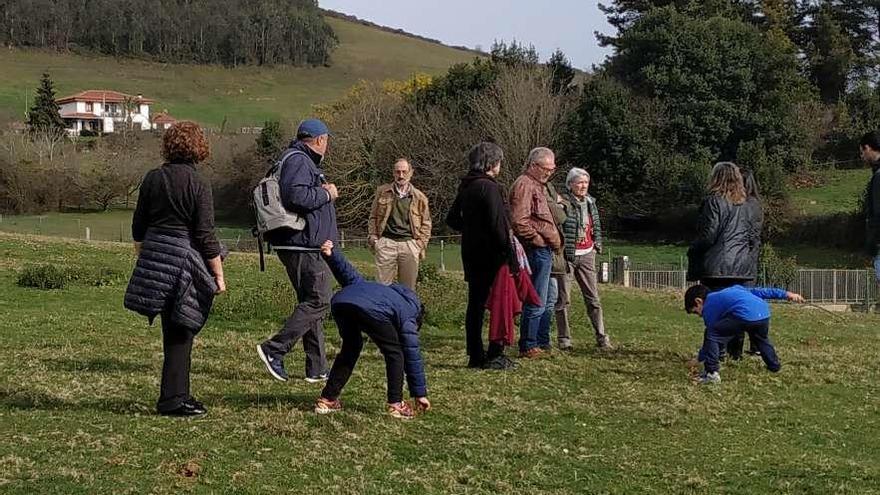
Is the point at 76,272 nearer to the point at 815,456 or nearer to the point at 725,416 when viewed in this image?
the point at 725,416

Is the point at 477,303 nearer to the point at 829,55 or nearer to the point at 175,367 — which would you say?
the point at 175,367

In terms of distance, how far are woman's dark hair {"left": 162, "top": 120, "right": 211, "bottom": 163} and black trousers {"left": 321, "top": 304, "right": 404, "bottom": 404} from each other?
4.65 ft

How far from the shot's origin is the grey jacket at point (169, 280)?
20.8ft

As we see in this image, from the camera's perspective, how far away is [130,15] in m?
134

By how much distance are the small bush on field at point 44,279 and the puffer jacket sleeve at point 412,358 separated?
10.3 meters

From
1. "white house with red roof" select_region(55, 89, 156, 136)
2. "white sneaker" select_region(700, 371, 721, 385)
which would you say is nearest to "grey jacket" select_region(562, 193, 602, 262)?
"white sneaker" select_region(700, 371, 721, 385)

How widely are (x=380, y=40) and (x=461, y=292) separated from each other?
13777cm

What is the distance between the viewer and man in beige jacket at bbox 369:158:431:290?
34.3ft

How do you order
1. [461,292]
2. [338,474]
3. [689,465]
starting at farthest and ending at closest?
[461,292]
[689,465]
[338,474]

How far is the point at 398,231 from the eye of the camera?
1046 centimetres

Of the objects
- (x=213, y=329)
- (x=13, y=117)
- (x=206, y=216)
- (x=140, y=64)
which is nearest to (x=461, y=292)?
(x=213, y=329)

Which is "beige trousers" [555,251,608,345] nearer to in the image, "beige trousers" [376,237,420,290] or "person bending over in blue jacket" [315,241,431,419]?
"beige trousers" [376,237,420,290]

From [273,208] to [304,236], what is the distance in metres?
0.33

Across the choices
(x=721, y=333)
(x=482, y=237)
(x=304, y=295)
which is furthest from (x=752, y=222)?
(x=304, y=295)
